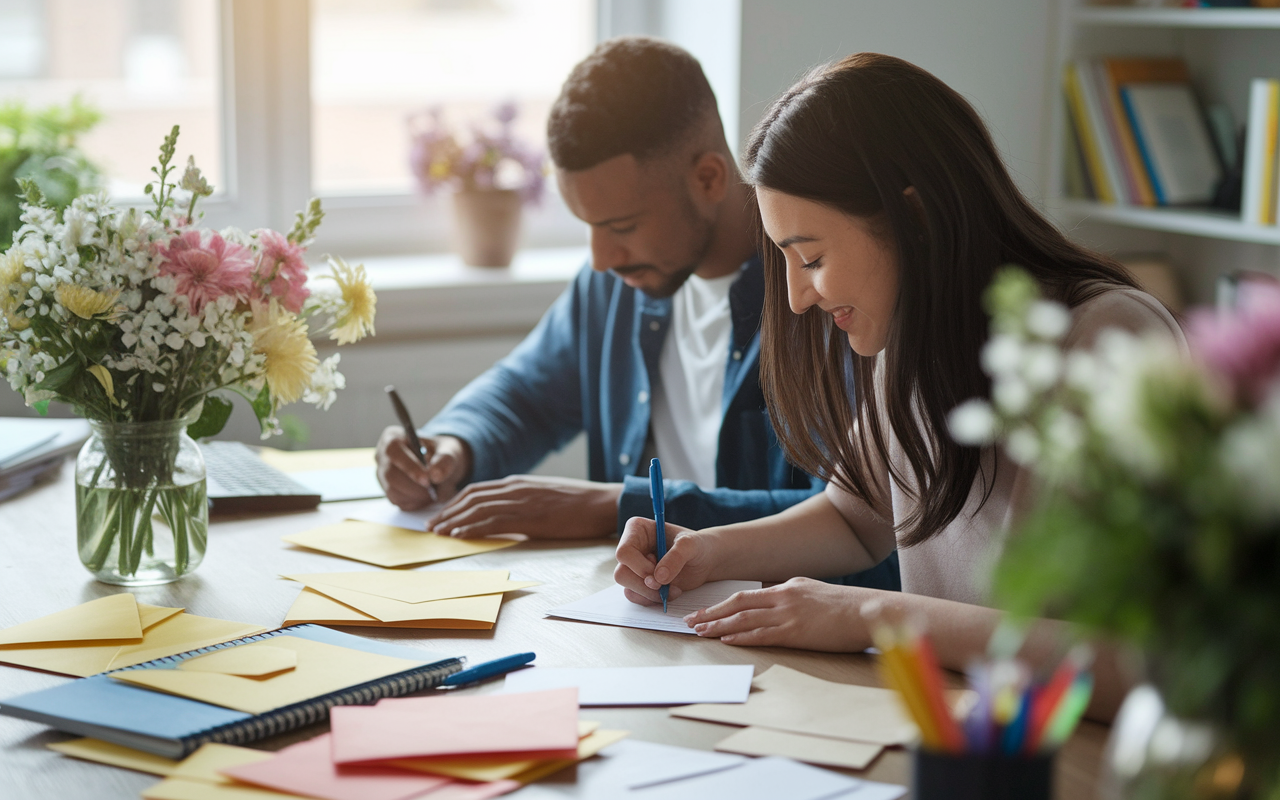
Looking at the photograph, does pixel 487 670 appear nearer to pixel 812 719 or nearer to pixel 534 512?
pixel 812 719

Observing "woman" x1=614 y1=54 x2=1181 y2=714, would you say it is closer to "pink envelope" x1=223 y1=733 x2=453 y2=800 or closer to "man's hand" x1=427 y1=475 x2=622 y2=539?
"man's hand" x1=427 y1=475 x2=622 y2=539

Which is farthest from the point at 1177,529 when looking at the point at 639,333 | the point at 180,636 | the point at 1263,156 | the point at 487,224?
the point at 487,224

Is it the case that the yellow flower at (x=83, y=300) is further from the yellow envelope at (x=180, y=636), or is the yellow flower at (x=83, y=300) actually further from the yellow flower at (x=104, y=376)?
the yellow envelope at (x=180, y=636)

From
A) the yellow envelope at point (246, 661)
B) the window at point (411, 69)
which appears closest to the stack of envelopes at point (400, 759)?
the yellow envelope at point (246, 661)

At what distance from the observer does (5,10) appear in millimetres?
2467

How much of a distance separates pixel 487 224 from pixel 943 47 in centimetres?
103

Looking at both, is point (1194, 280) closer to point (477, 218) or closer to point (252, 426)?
point (477, 218)

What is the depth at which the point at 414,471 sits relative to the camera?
1.63 m

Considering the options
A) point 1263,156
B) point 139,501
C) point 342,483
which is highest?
point 1263,156

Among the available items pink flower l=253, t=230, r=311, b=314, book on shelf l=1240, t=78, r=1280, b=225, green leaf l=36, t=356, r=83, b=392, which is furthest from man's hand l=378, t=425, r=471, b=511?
book on shelf l=1240, t=78, r=1280, b=225

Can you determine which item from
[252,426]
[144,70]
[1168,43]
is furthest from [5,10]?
[1168,43]

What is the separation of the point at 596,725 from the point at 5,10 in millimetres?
2201

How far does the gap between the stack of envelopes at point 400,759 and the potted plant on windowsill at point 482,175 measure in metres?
1.85

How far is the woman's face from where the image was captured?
3.93ft
